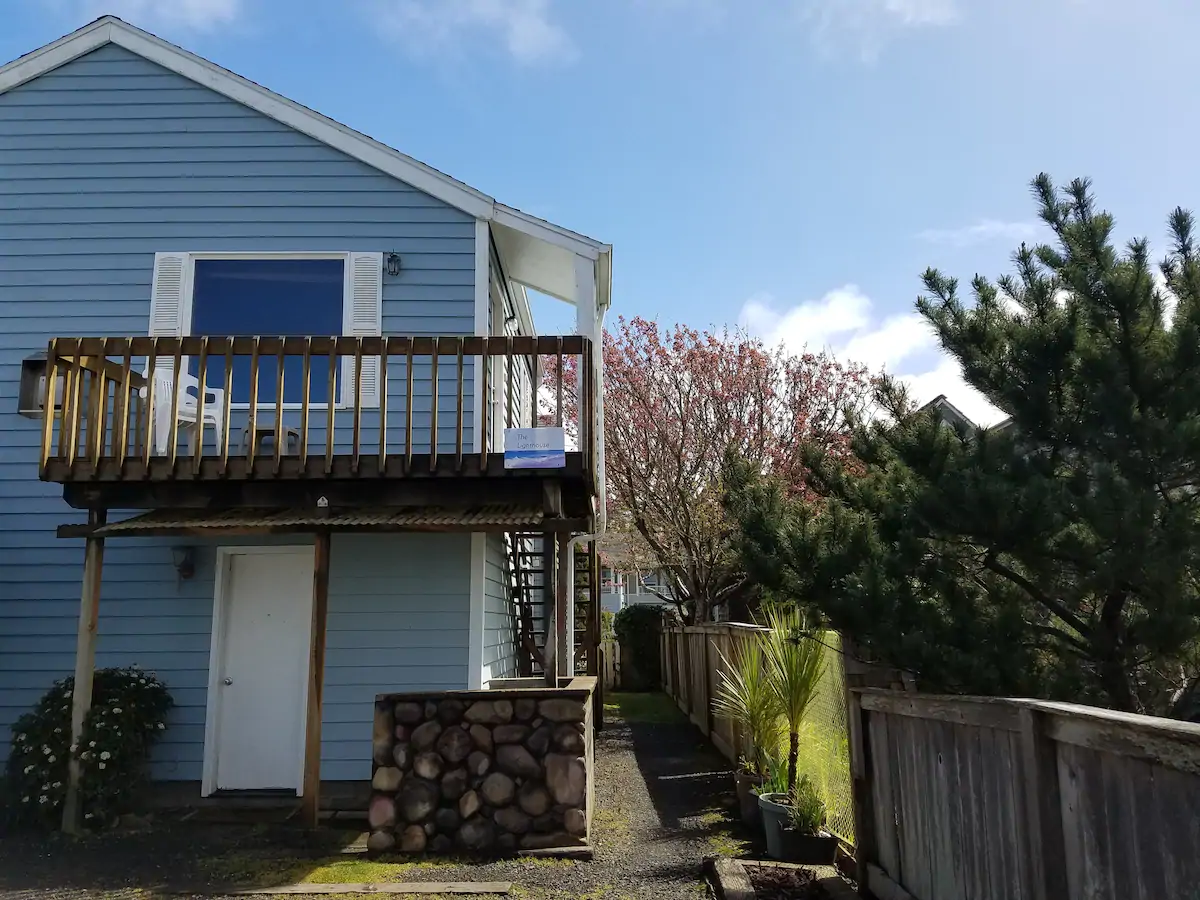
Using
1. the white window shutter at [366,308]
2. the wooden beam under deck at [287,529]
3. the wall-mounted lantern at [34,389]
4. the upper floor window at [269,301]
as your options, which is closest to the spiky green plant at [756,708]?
the wooden beam under deck at [287,529]

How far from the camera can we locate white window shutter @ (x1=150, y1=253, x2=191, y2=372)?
8586 millimetres

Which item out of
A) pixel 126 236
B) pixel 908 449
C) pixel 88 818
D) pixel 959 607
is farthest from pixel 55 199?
pixel 959 607

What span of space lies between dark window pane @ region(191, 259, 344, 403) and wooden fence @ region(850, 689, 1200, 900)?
5937 mm

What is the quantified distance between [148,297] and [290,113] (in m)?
2.14

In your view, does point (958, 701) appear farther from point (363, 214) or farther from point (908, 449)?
point (363, 214)

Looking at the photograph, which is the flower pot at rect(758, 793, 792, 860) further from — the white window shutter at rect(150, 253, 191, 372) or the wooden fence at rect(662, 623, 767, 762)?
the white window shutter at rect(150, 253, 191, 372)

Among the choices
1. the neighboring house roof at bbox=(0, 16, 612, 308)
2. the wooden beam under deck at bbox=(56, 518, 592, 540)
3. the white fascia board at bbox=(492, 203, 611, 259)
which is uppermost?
the neighboring house roof at bbox=(0, 16, 612, 308)

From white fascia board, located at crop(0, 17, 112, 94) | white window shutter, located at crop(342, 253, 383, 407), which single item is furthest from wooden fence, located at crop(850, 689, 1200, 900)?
white fascia board, located at crop(0, 17, 112, 94)

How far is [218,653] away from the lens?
320 inches

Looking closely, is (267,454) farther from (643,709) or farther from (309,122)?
(643,709)

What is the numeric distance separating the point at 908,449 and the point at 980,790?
1.86 meters

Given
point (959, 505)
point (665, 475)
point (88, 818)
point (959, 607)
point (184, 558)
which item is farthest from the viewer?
point (665, 475)

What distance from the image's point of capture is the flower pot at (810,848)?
595 cm

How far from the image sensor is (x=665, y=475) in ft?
56.0
